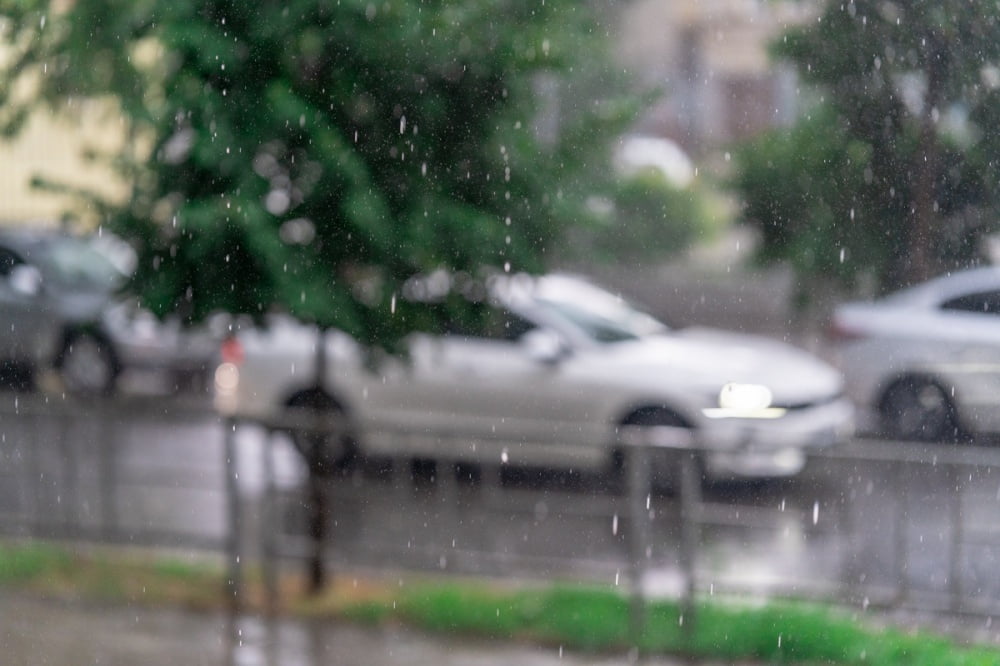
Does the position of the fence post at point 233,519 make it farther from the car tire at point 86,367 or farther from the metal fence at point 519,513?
the car tire at point 86,367

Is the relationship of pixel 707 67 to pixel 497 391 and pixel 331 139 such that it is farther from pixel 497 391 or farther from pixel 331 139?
pixel 331 139

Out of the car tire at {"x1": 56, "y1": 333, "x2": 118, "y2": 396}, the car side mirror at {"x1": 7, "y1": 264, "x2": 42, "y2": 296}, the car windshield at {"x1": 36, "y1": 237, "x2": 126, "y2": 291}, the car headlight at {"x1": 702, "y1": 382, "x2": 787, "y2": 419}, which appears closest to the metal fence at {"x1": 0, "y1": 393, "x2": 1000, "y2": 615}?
the car headlight at {"x1": 702, "y1": 382, "x2": 787, "y2": 419}

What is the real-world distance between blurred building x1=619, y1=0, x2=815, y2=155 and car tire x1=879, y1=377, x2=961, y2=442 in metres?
1.33

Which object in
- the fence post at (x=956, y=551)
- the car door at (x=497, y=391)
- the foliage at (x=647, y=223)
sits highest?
the foliage at (x=647, y=223)

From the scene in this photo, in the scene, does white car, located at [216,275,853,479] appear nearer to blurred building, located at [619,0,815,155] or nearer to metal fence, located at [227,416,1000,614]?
metal fence, located at [227,416,1000,614]

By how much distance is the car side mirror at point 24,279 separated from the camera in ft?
35.9

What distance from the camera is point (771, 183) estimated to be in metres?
6.06

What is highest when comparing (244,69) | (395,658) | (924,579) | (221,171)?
(244,69)

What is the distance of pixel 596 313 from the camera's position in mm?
8445

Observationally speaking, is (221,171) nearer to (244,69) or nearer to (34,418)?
(244,69)

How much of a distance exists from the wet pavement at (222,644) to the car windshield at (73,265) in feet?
9.41

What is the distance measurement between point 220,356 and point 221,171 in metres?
4.97

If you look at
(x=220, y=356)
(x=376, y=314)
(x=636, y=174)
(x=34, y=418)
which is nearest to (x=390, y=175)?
(x=376, y=314)

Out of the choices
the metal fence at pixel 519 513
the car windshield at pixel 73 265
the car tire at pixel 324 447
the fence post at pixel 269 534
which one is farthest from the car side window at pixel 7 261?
the fence post at pixel 269 534
